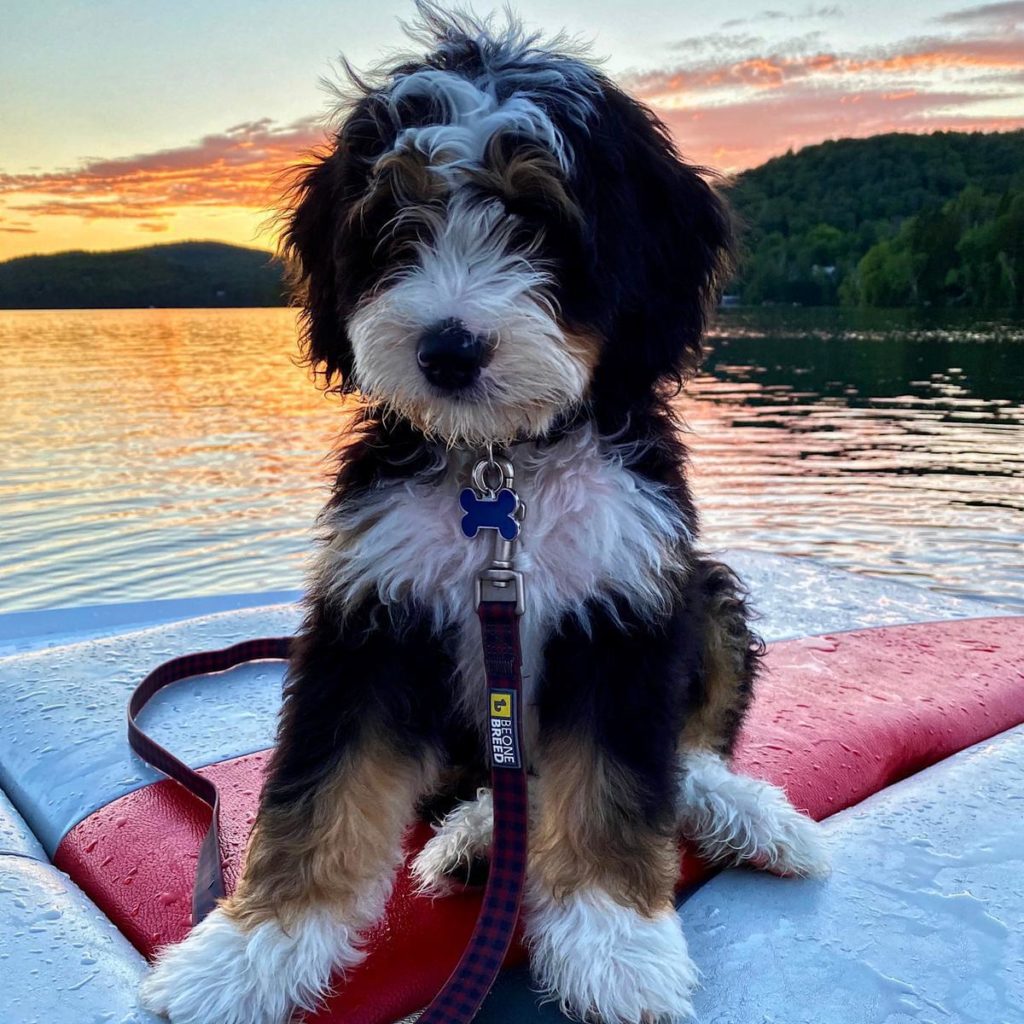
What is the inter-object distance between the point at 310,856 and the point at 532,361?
111 centimetres

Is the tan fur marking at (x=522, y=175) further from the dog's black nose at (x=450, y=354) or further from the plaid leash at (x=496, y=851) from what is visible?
the plaid leash at (x=496, y=851)

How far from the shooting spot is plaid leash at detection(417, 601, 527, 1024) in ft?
6.57

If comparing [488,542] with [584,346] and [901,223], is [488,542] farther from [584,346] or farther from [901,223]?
[901,223]

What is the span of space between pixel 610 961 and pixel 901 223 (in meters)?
55.3

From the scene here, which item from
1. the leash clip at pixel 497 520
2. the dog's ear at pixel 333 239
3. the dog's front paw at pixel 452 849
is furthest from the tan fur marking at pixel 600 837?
the dog's ear at pixel 333 239

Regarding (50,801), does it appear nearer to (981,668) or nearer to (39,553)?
(981,668)

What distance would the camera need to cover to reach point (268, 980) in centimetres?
194

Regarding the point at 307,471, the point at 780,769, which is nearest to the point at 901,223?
the point at 307,471

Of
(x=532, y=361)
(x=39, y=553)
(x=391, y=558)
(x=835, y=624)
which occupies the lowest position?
(x=39, y=553)

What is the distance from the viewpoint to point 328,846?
2.05 metres

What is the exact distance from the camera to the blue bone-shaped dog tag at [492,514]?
7.23 ft

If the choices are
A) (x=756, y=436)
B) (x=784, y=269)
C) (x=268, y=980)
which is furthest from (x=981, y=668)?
(x=784, y=269)

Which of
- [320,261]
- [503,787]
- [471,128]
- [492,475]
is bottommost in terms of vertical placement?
[503,787]

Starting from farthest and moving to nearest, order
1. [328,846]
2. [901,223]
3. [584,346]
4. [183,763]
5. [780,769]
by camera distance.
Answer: [901,223] → [780,769] → [183,763] → [584,346] → [328,846]
